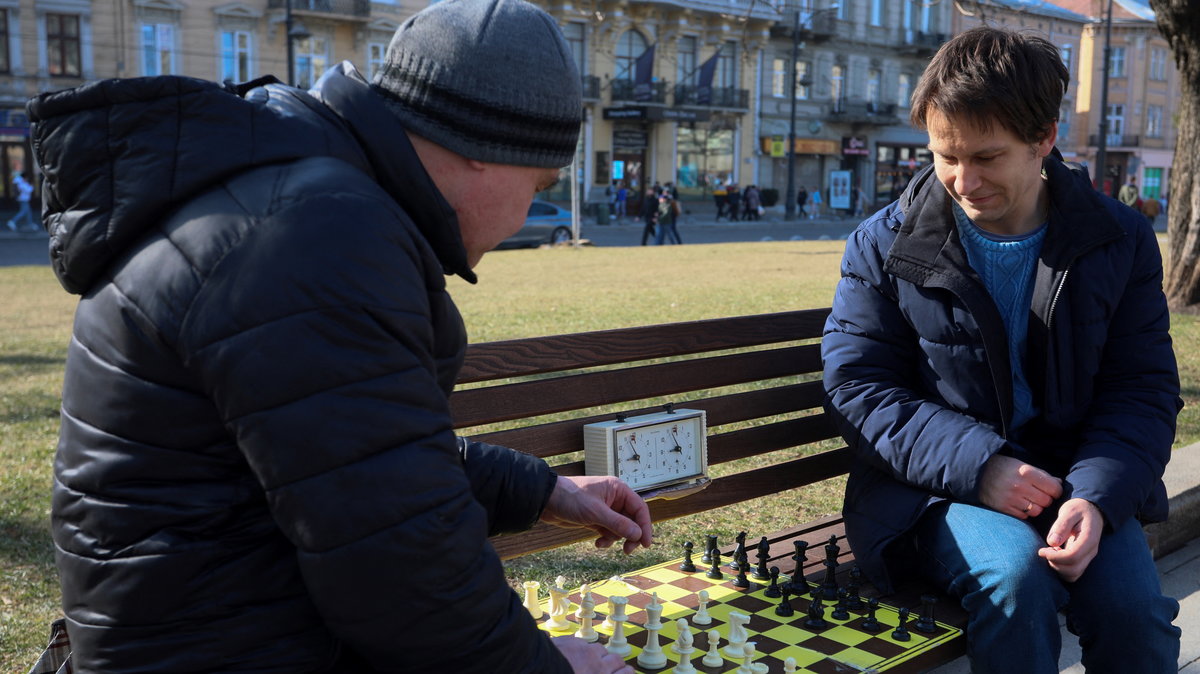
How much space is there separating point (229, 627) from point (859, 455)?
1718mm

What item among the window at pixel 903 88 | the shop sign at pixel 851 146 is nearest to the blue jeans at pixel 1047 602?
the shop sign at pixel 851 146

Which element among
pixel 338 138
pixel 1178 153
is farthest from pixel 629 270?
pixel 338 138

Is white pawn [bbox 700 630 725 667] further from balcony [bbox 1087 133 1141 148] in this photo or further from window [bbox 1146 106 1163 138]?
window [bbox 1146 106 1163 138]

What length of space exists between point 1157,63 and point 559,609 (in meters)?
65.4

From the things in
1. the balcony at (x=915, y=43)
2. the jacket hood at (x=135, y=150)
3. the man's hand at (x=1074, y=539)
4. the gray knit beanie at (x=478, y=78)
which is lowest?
the man's hand at (x=1074, y=539)

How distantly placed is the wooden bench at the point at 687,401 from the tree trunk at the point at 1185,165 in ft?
23.9

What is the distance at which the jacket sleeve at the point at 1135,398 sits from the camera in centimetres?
254

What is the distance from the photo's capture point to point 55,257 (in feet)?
4.75

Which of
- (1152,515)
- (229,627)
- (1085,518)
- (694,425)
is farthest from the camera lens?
(694,425)

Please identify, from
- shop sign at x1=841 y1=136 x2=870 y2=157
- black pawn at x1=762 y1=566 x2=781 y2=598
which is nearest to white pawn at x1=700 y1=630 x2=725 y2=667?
black pawn at x1=762 y1=566 x2=781 y2=598

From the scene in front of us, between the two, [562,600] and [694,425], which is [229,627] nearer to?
[562,600]

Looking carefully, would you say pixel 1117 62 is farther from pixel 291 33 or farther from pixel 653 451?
pixel 653 451

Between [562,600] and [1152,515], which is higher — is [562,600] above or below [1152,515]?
below

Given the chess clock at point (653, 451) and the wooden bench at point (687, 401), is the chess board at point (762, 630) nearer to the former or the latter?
the wooden bench at point (687, 401)
